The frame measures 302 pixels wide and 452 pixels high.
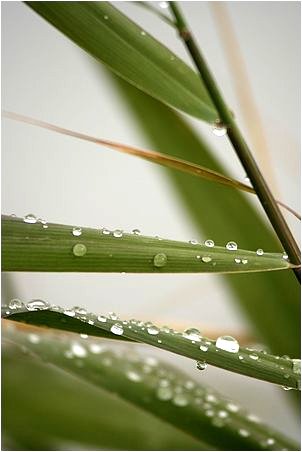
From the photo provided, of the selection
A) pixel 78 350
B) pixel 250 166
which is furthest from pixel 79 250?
pixel 78 350

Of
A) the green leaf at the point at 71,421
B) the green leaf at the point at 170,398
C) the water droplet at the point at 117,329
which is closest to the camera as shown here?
the water droplet at the point at 117,329

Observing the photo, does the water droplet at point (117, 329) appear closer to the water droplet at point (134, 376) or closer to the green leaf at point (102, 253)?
the green leaf at point (102, 253)

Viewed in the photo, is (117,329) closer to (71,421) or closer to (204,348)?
(204,348)

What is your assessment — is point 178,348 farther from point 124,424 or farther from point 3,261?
point 124,424

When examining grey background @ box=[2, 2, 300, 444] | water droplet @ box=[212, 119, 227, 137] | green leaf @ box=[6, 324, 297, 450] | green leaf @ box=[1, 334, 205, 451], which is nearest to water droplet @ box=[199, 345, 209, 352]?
water droplet @ box=[212, 119, 227, 137]

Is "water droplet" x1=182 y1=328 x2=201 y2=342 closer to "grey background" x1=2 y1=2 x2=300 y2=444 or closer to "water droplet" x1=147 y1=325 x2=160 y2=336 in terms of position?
"water droplet" x1=147 y1=325 x2=160 y2=336

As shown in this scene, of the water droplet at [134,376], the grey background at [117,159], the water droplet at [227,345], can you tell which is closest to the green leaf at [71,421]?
the water droplet at [134,376]
